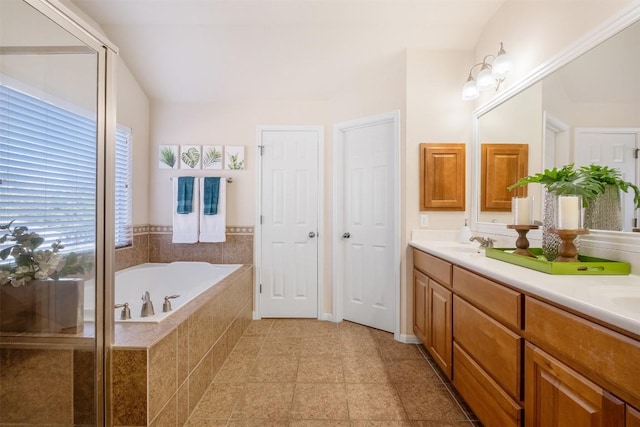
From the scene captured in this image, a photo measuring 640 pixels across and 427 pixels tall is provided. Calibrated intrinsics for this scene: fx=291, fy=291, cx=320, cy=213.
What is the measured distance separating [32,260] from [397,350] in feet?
7.64

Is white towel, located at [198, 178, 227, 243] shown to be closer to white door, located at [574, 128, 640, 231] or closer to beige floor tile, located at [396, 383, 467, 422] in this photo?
beige floor tile, located at [396, 383, 467, 422]

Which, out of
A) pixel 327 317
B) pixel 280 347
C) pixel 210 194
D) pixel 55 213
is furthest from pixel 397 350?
pixel 55 213

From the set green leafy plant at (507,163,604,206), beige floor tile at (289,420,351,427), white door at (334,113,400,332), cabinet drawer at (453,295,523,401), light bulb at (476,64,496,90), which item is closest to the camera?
cabinet drawer at (453,295,523,401)

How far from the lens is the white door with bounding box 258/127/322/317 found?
3.02 meters

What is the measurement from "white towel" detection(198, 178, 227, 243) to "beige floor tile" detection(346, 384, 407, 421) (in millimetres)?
1872

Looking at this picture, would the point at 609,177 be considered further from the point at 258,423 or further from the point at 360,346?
the point at 258,423

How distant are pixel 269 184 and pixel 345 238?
971 millimetres

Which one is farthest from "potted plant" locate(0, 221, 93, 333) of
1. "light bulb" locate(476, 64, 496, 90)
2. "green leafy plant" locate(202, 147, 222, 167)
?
"light bulb" locate(476, 64, 496, 90)

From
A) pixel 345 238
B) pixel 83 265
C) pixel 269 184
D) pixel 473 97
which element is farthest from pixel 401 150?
pixel 83 265

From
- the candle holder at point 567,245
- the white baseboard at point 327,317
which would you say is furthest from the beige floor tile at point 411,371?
the candle holder at point 567,245

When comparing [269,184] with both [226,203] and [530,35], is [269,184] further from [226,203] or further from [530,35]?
[530,35]

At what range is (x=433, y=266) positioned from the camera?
2008 millimetres

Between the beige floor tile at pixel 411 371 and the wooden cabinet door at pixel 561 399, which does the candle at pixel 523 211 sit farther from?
the beige floor tile at pixel 411 371

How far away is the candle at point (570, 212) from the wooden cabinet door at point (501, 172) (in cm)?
65
